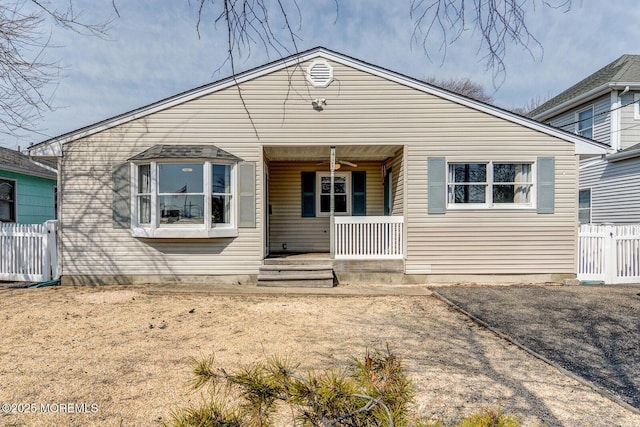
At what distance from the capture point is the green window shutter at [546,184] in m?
8.25

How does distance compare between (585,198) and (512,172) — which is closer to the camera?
(512,172)

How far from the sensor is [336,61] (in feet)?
27.5

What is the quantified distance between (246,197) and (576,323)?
6834 mm

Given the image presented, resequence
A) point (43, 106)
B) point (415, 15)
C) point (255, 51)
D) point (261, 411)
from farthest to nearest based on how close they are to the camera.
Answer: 1. point (43, 106)
2. point (255, 51)
3. point (415, 15)
4. point (261, 411)

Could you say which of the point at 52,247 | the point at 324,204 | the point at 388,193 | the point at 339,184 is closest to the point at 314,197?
the point at 324,204

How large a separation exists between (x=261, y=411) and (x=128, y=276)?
8.22 m

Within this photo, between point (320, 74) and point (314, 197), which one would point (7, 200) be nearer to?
point (314, 197)

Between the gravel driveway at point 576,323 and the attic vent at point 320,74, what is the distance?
561cm

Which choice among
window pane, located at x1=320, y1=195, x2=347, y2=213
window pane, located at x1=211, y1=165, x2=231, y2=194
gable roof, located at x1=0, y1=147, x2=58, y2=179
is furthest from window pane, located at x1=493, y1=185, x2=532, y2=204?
gable roof, located at x1=0, y1=147, x2=58, y2=179

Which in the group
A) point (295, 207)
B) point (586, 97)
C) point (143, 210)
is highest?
point (586, 97)

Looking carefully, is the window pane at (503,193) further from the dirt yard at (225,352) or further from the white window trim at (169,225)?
the white window trim at (169,225)

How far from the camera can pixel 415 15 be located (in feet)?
7.12

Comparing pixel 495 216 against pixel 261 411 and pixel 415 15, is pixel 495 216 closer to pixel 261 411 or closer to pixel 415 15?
pixel 415 15

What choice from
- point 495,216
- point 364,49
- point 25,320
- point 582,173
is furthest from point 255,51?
point 582,173
